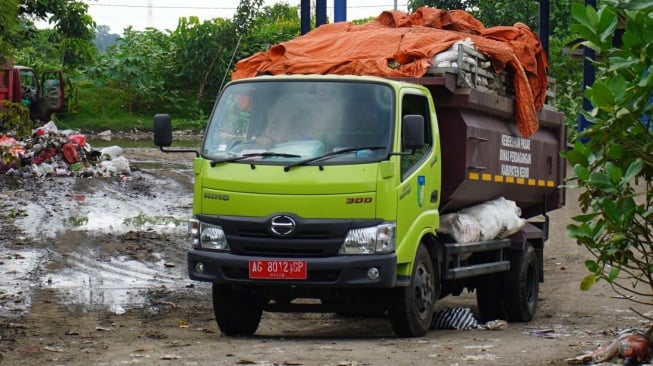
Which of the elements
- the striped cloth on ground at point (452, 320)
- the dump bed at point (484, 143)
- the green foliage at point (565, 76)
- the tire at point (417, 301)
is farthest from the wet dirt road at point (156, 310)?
the green foliage at point (565, 76)

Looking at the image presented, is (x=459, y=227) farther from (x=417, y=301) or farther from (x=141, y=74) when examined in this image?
(x=141, y=74)

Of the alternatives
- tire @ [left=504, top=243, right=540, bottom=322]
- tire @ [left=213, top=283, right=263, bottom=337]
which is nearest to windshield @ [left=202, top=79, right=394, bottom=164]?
tire @ [left=213, top=283, right=263, bottom=337]

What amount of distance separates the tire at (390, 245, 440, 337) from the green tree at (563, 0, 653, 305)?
7.25 ft

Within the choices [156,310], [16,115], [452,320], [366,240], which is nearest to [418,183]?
[366,240]

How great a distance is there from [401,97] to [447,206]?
1.49 meters

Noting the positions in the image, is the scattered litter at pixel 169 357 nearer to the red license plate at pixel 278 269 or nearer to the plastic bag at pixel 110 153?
the red license plate at pixel 278 269

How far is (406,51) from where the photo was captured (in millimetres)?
11789

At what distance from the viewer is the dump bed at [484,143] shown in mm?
11719

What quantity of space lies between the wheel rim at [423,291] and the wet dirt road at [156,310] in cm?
28

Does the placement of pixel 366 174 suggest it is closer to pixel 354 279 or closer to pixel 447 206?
pixel 354 279

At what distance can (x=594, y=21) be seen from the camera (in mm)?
7301

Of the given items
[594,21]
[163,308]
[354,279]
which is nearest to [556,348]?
[354,279]

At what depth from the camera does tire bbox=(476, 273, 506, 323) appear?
1322 centimetres

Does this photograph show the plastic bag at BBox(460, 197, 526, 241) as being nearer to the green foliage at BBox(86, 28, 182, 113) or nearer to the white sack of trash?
the white sack of trash
